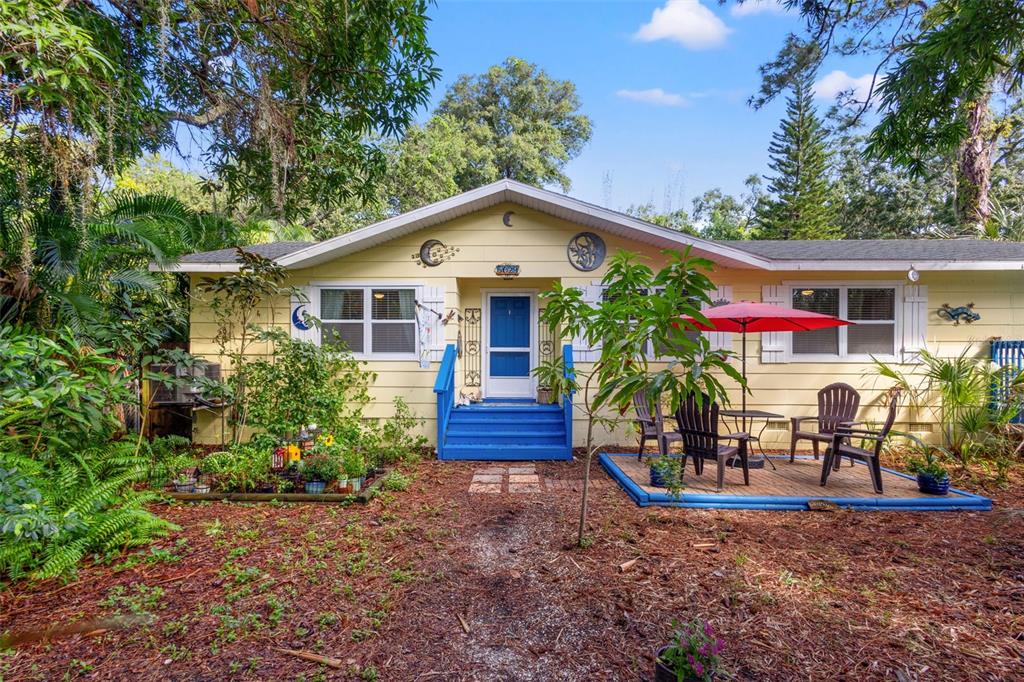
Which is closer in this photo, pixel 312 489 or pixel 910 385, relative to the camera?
pixel 312 489

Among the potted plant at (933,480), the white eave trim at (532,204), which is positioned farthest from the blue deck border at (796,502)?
the white eave trim at (532,204)

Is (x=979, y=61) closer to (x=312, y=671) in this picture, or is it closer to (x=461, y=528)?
(x=461, y=528)

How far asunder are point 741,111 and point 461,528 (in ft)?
22.0

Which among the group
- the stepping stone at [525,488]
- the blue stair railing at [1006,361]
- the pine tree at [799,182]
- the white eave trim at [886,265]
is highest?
the pine tree at [799,182]

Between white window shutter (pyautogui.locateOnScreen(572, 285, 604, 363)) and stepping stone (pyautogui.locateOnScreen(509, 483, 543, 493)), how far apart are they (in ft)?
7.46

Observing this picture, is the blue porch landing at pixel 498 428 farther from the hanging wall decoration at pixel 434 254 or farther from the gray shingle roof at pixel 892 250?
the gray shingle roof at pixel 892 250

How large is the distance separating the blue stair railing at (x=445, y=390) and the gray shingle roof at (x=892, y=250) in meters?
4.63

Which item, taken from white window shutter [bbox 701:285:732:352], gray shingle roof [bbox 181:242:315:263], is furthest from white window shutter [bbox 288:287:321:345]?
white window shutter [bbox 701:285:732:352]

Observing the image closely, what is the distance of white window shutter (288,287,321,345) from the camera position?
23.1ft

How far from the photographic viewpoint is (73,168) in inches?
162

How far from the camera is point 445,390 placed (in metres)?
6.55

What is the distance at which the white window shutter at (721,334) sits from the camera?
7.01 metres

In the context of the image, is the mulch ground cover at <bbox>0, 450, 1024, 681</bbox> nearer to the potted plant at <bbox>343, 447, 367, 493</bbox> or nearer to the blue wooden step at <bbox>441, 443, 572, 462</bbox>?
the potted plant at <bbox>343, 447, 367, 493</bbox>

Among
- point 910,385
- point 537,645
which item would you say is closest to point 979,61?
point 910,385
